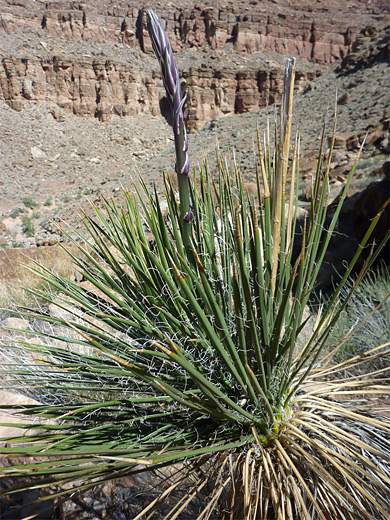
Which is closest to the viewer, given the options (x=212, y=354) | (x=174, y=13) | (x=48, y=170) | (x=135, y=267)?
(x=212, y=354)

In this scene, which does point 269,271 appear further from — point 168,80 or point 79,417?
point 79,417

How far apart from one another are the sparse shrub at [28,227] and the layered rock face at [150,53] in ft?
56.0

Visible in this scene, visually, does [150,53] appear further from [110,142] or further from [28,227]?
[28,227]

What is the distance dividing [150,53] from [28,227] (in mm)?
30163

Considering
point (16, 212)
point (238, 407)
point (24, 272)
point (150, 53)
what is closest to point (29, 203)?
point (16, 212)

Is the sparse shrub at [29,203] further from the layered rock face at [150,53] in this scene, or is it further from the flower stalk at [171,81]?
the flower stalk at [171,81]

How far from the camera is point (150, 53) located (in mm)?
41156

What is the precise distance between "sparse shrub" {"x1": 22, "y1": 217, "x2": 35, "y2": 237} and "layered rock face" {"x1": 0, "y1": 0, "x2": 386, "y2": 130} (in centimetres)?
1708

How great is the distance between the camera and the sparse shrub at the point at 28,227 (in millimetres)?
19555

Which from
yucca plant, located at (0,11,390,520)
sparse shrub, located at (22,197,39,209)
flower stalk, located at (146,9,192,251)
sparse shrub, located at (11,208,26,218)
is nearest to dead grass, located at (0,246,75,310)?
yucca plant, located at (0,11,390,520)

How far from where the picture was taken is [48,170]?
28422 millimetres

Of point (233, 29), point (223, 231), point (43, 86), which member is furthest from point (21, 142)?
point (223, 231)

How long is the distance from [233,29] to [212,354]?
4953 centimetres

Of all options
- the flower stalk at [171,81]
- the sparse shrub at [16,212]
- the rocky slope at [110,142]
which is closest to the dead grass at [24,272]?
the flower stalk at [171,81]
